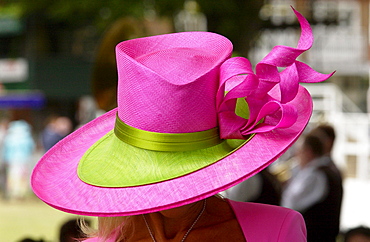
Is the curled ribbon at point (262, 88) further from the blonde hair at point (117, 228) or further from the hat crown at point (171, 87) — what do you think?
the blonde hair at point (117, 228)

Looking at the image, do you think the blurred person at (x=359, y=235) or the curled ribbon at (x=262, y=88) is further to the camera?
the blurred person at (x=359, y=235)

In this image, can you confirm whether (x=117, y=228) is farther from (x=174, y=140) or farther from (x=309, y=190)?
(x=309, y=190)

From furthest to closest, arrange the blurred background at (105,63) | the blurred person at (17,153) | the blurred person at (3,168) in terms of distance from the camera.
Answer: the blurred person at (3,168), the blurred person at (17,153), the blurred background at (105,63)

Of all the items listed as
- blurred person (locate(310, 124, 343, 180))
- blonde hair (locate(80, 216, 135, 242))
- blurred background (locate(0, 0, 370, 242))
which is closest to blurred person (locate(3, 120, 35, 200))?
blurred background (locate(0, 0, 370, 242))

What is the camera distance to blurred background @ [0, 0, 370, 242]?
325 inches

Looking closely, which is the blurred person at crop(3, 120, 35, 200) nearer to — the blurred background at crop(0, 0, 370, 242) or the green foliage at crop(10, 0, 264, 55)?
the blurred background at crop(0, 0, 370, 242)

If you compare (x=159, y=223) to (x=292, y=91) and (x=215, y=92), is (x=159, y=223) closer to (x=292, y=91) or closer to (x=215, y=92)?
(x=215, y=92)

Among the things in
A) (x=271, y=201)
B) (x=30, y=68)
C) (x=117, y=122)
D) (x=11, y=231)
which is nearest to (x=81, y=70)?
(x=30, y=68)

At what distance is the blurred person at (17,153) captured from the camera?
10859 millimetres

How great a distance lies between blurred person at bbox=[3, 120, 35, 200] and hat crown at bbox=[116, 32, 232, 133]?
9738 millimetres

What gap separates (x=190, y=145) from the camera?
1.39m

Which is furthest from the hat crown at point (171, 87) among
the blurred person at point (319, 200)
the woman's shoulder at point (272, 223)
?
the blurred person at point (319, 200)

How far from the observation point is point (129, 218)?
1491mm

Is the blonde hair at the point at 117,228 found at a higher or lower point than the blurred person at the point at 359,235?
higher
